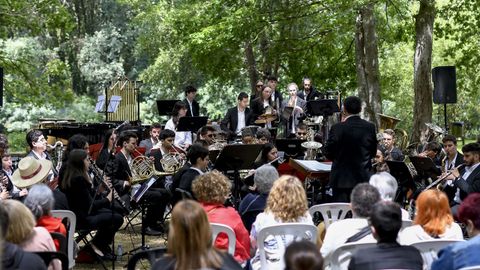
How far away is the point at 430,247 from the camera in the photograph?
253 inches

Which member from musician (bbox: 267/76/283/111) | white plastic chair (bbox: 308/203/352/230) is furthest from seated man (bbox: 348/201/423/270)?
musician (bbox: 267/76/283/111)

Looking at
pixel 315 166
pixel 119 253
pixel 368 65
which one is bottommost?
pixel 119 253

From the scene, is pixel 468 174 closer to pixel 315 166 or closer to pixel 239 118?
pixel 315 166

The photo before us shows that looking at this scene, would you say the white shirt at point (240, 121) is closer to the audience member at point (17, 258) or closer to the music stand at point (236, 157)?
the music stand at point (236, 157)

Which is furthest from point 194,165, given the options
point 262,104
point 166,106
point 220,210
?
point 166,106

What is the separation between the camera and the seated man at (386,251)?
5430 millimetres

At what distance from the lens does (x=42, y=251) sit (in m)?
A: 6.31

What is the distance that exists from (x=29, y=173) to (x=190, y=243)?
5.13 metres

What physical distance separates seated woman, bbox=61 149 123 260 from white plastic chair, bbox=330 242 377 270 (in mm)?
4222

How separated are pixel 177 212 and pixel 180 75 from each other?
36793 mm

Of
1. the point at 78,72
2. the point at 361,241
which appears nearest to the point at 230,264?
the point at 361,241

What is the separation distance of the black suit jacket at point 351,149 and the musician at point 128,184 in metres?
2.68

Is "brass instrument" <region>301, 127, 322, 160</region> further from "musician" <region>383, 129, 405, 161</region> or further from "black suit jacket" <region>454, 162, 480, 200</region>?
"black suit jacket" <region>454, 162, 480, 200</region>

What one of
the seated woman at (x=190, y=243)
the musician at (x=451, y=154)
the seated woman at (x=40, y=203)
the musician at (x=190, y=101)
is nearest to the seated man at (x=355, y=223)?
the seated woman at (x=190, y=243)
